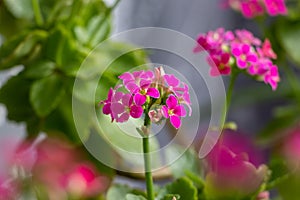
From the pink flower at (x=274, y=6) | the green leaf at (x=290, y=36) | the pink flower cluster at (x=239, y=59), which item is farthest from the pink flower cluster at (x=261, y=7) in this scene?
the green leaf at (x=290, y=36)

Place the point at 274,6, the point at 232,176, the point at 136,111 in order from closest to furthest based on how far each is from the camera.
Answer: the point at 136,111 → the point at 232,176 → the point at 274,6

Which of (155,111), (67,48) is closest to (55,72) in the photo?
(67,48)

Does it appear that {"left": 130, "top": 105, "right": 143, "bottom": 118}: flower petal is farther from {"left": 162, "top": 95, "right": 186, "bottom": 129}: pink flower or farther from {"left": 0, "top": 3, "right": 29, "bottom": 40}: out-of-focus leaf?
{"left": 0, "top": 3, "right": 29, "bottom": 40}: out-of-focus leaf

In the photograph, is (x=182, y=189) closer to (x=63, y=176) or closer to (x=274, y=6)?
(x=63, y=176)

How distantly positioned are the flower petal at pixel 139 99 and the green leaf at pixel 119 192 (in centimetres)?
15

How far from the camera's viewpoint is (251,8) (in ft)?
2.39

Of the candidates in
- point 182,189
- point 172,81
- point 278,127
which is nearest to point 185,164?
point 182,189

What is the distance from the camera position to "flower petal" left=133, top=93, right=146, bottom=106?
408mm

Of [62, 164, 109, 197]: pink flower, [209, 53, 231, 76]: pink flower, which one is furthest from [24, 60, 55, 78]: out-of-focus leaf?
[209, 53, 231, 76]: pink flower

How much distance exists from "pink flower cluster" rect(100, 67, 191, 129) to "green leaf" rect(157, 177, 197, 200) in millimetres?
119

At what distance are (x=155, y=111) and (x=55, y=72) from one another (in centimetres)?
36

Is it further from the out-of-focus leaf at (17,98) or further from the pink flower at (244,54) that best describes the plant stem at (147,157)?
the out-of-focus leaf at (17,98)

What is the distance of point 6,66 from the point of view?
2.45 ft

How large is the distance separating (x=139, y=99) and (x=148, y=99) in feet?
0.04
